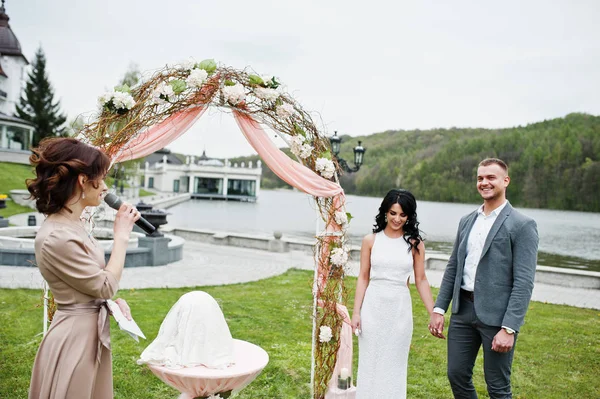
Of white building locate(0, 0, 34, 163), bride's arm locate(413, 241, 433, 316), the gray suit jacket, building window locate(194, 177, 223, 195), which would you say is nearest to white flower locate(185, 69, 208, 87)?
bride's arm locate(413, 241, 433, 316)

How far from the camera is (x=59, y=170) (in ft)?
6.65

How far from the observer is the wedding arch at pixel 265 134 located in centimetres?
410

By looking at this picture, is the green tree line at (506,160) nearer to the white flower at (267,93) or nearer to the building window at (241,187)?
the building window at (241,187)

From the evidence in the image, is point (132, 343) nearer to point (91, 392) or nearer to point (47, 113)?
point (91, 392)

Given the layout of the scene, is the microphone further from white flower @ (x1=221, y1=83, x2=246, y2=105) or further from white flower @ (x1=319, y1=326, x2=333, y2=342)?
white flower @ (x1=319, y1=326, x2=333, y2=342)

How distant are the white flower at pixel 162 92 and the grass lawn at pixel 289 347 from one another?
2.20 meters

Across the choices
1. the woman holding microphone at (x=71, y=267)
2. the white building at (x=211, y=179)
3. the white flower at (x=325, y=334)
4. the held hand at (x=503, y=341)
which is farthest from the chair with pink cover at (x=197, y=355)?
the white building at (x=211, y=179)

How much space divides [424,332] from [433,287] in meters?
3.70

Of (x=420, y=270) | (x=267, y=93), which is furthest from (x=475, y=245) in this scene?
(x=267, y=93)

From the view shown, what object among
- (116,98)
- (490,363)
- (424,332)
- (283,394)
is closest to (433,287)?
(424,332)

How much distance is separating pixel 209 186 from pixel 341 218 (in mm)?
77292

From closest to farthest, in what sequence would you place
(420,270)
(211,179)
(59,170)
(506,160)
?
1. (59,170)
2. (420,270)
3. (506,160)
4. (211,179)

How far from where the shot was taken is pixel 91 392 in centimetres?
225

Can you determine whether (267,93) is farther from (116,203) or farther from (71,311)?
(71,311)
